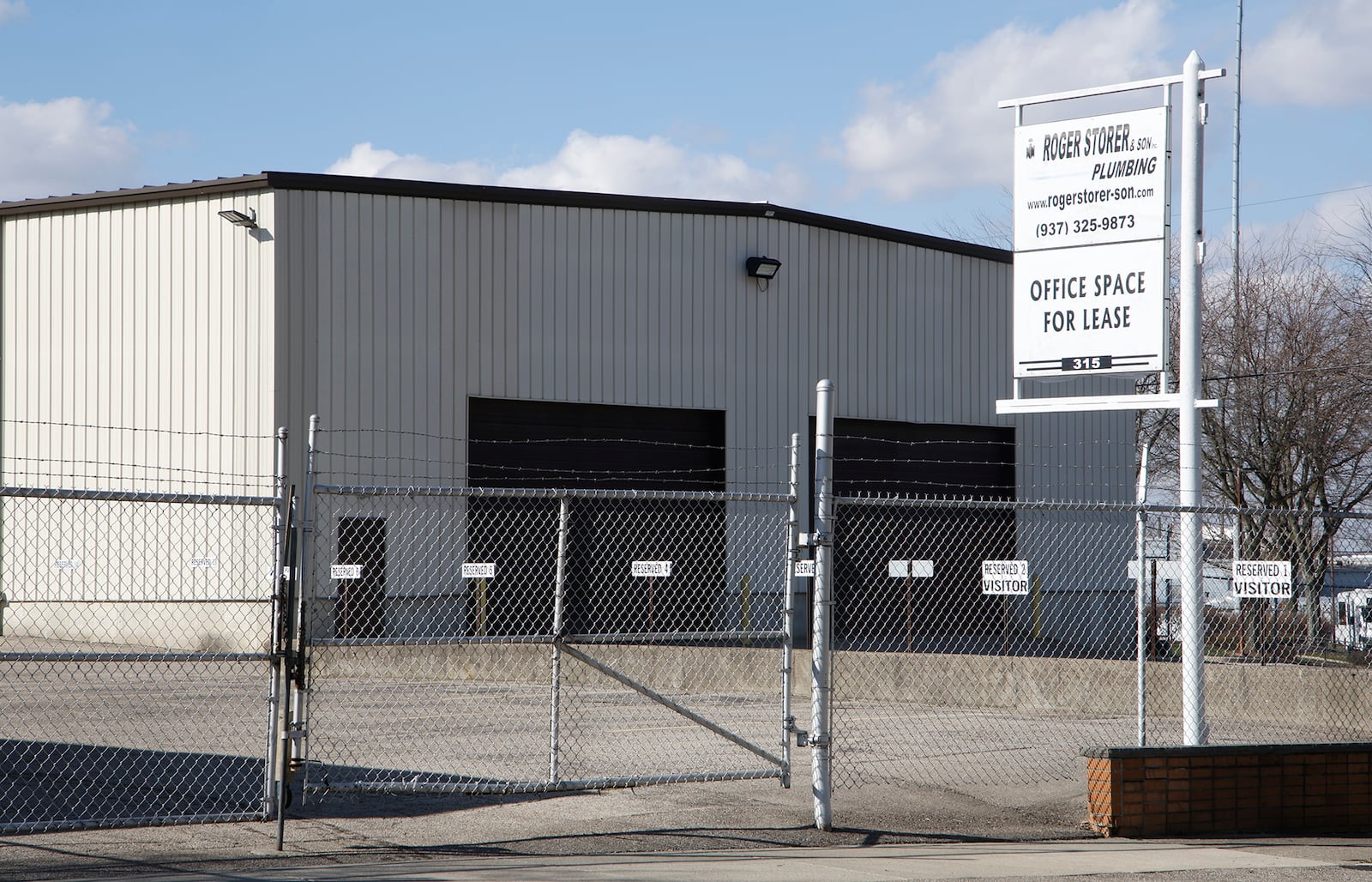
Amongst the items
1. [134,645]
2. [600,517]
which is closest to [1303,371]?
[600,517]

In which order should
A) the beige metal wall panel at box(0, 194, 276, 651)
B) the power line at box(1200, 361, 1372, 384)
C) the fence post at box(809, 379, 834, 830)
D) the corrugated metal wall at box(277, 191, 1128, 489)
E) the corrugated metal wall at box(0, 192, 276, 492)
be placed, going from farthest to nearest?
the power line at box(1200, 361, 1372, 384) → the corrugated metal wall at box(277, 191, 1128, 489) → the corrugated metal wall at box(0, 192, 276, 492) → the beige metal wall panel at box(0, 194, 276, 651) → the fence post at box(809, 379, 834, 830)

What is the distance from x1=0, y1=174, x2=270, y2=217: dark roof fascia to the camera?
77.6ft

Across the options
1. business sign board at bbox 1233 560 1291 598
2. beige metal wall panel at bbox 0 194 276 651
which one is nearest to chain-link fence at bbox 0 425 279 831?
beige metal wall panel at bbox 0 194 276 651

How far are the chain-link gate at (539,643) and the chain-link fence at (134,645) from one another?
0.82 meters

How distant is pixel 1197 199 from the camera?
9.68m

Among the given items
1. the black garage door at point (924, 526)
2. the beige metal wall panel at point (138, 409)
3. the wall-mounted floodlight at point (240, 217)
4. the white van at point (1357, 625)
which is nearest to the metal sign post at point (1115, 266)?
the white van at point (1357, 625)

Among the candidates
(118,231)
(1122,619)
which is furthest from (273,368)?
(1122,619)

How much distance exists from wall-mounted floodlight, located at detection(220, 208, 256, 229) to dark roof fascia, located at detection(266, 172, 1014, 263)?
2.08ft

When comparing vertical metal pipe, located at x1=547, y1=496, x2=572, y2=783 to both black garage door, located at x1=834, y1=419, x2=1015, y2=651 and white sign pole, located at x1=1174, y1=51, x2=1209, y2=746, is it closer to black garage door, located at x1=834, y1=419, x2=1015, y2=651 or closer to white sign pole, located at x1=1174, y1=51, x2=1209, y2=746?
Result: white sign pole, located at x1=1174, y1=51, x2=1209, y2=746

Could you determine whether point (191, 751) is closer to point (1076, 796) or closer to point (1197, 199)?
point (1076, 796)

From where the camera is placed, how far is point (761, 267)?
2702 cm

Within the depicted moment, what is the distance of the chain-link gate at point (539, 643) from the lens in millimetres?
9156

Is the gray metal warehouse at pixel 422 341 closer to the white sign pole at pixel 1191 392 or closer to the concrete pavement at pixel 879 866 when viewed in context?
the white sign pole at pixel 1191 392

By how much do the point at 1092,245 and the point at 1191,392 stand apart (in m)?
1.32
